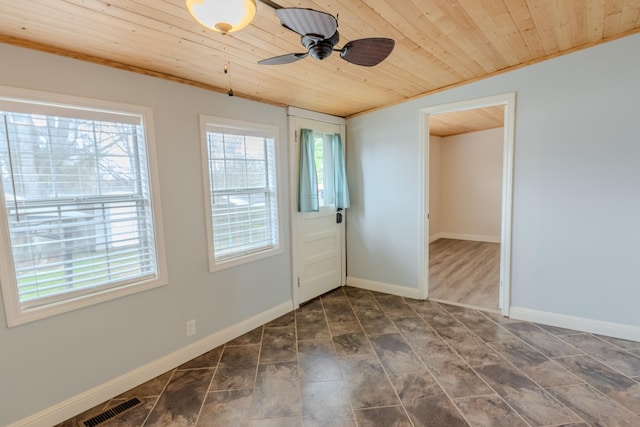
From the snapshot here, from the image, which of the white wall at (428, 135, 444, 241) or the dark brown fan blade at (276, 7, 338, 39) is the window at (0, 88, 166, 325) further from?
the white wall at (428, 135, 444, 241)

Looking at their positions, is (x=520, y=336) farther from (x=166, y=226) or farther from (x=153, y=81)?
(x=153, y=81)

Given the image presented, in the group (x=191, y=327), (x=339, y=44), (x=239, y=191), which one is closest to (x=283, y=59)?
(x=339, y=44)

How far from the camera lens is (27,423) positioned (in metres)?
1.80

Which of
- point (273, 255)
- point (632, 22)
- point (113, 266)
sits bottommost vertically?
point (273, 255)

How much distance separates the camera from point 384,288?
13.1 feet

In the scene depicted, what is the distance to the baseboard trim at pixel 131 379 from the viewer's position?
1.87 meters

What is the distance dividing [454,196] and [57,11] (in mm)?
7120

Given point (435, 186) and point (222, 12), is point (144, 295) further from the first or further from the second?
point (435, 186)

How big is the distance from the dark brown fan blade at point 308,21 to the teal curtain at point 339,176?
252cm

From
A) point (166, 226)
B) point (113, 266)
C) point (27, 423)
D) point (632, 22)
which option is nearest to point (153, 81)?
point (166, 226)

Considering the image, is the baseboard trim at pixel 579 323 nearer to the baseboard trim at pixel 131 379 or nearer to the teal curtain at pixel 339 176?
the teal curtain at pixel 339 176

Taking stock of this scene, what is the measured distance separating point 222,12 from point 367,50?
2.50 feet

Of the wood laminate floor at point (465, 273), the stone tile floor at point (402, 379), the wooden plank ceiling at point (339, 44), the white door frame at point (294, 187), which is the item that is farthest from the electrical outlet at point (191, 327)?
the wood laminate floor at point (465, 273)

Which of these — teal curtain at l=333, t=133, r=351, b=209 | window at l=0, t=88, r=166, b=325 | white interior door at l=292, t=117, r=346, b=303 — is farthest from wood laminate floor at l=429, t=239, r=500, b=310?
window at l=0, t=88, r=166, b=325
